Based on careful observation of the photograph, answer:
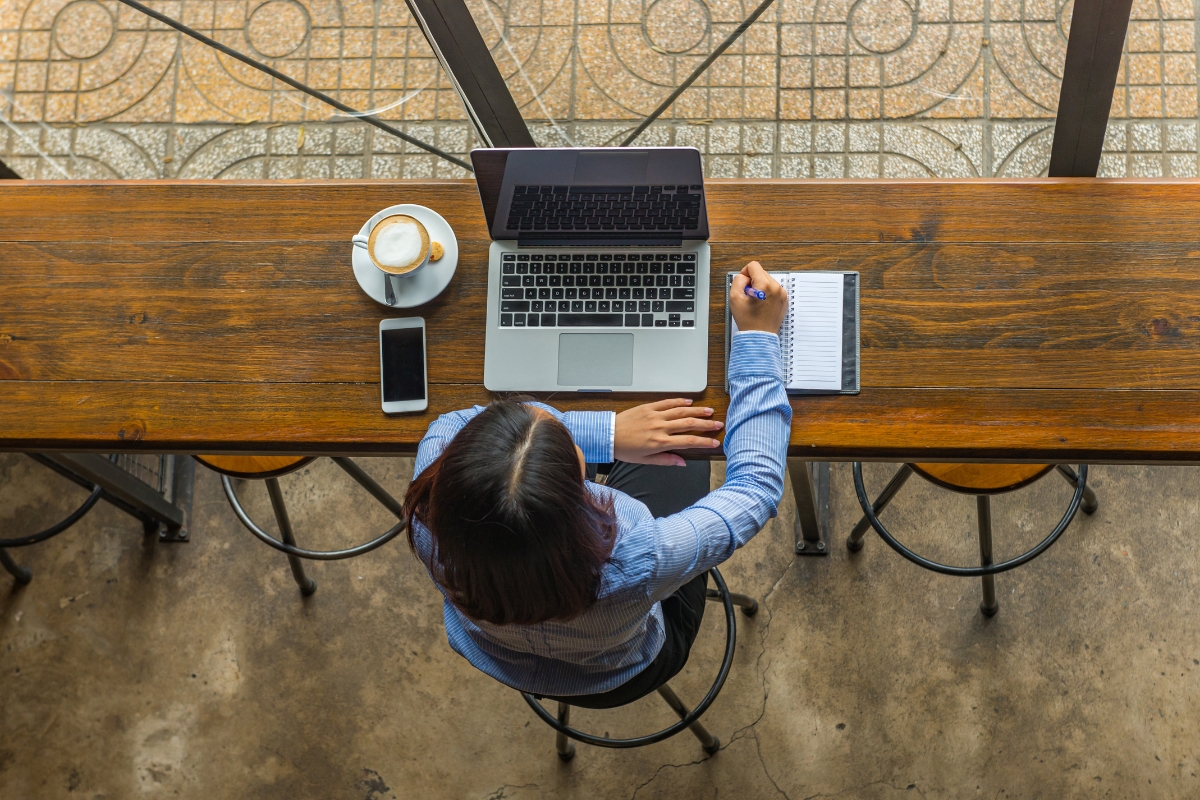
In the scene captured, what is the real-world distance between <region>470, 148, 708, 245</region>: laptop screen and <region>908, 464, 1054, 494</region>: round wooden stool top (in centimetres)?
76

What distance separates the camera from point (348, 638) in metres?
2.71

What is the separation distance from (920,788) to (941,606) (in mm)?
483

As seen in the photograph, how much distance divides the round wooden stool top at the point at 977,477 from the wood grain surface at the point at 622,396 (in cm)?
38

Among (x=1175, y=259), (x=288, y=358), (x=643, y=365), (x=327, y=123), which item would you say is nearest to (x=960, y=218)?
(x=1175, y=259)

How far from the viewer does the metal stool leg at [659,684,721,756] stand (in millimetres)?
2082

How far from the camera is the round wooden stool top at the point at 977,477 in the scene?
196 centimetres

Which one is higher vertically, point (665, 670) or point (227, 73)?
point (227, 73)

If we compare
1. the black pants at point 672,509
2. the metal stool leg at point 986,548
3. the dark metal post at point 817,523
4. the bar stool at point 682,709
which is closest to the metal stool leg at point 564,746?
the bar stool at point 682,709

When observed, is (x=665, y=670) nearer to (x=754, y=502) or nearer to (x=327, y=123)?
(x=754, y=502)

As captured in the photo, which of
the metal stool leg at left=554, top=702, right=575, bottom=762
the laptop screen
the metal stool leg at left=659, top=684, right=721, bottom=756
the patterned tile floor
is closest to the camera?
the laptop screen

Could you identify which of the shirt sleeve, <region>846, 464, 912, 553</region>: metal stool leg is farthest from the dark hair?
<region>846, 464, 912, 553</region>: metal stool leg

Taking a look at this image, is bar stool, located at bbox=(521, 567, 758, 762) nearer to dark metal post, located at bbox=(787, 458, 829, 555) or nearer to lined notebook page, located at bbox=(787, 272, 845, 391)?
dark metal post, located at bbox=(787, 458, 829, 555)

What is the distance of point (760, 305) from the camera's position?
1604 millimetres

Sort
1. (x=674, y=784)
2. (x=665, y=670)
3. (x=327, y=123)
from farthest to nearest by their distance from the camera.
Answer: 1. (x=674, y=784)
2. (x=327, y=123)
3. (x=665, y=670)
